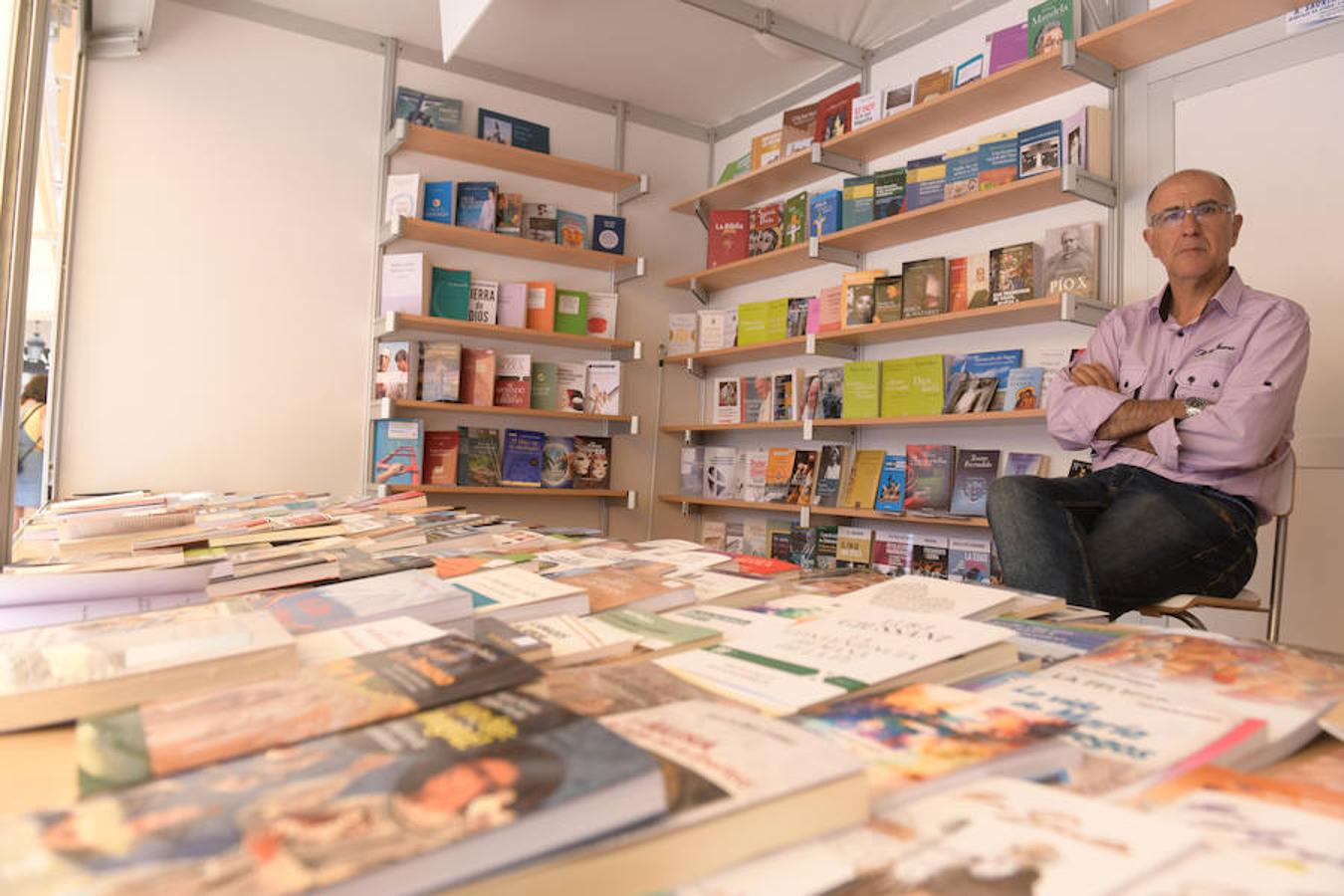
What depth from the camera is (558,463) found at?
13.4ft

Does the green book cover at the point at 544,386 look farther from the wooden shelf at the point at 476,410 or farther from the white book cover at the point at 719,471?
the white book cover at the point at 719,471

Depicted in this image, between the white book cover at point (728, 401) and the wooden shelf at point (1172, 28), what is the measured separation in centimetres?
214

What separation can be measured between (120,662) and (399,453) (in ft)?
10.2

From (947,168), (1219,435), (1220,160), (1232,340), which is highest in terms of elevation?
(947,168)

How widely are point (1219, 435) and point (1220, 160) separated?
3.92 feet

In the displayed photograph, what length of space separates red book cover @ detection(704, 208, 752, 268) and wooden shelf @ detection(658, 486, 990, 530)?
4.01ft

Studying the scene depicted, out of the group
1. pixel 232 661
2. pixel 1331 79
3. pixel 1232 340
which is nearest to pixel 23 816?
pixel 232 661

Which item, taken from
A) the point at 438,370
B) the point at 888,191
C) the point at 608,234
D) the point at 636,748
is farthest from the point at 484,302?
the point at 636,748

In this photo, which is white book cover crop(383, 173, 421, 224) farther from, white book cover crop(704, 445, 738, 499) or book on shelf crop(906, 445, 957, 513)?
book on shelf crop(906, 445, 957, 513)

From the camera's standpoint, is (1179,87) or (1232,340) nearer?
(1232,340)

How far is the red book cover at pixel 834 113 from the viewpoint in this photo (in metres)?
3.63

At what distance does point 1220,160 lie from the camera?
2.51 m

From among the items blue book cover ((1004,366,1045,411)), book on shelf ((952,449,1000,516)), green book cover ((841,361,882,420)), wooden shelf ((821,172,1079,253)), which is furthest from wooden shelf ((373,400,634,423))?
blue book cover ((1004,366,1045,411))

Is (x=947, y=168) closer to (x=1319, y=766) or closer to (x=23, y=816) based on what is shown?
(x=1319, y=766)
